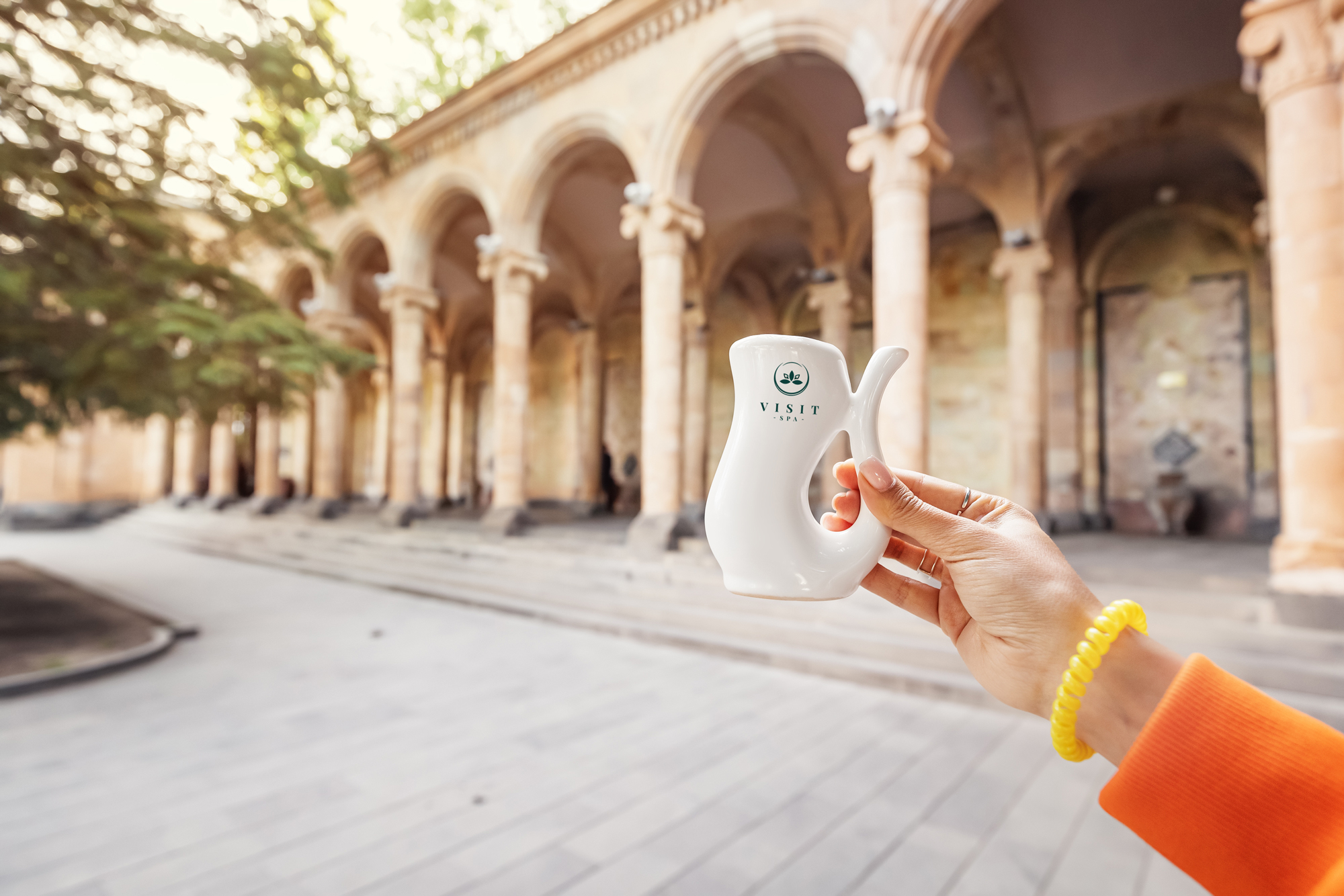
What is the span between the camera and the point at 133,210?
5.02 m

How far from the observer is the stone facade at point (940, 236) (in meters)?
5.56

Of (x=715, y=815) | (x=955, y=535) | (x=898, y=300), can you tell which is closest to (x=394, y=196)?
(x=898, y=300)

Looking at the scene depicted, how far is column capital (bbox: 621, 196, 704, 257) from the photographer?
802 cm

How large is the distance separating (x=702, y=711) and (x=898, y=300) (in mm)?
3999

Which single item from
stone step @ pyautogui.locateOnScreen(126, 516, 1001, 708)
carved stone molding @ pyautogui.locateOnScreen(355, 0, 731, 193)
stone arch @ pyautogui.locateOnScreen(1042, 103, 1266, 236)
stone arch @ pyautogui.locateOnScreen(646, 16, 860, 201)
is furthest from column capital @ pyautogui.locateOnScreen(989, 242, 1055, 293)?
stone step @ pyautogui.locateOnScreen(126, 516, 1001, 708)

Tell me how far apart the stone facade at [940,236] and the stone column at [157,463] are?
5898 millimetres

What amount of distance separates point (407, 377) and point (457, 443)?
9.73 meters

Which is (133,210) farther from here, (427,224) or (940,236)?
(940,236)

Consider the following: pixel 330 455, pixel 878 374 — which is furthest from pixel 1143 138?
pixel 330 455

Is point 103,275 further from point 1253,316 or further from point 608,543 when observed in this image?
point 1253,316

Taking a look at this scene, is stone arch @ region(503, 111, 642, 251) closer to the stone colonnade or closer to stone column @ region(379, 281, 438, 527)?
the stone colonnade

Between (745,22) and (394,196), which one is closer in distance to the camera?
(745,22)

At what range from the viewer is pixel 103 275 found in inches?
193

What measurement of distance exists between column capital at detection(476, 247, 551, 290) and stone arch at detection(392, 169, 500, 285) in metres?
1.34
